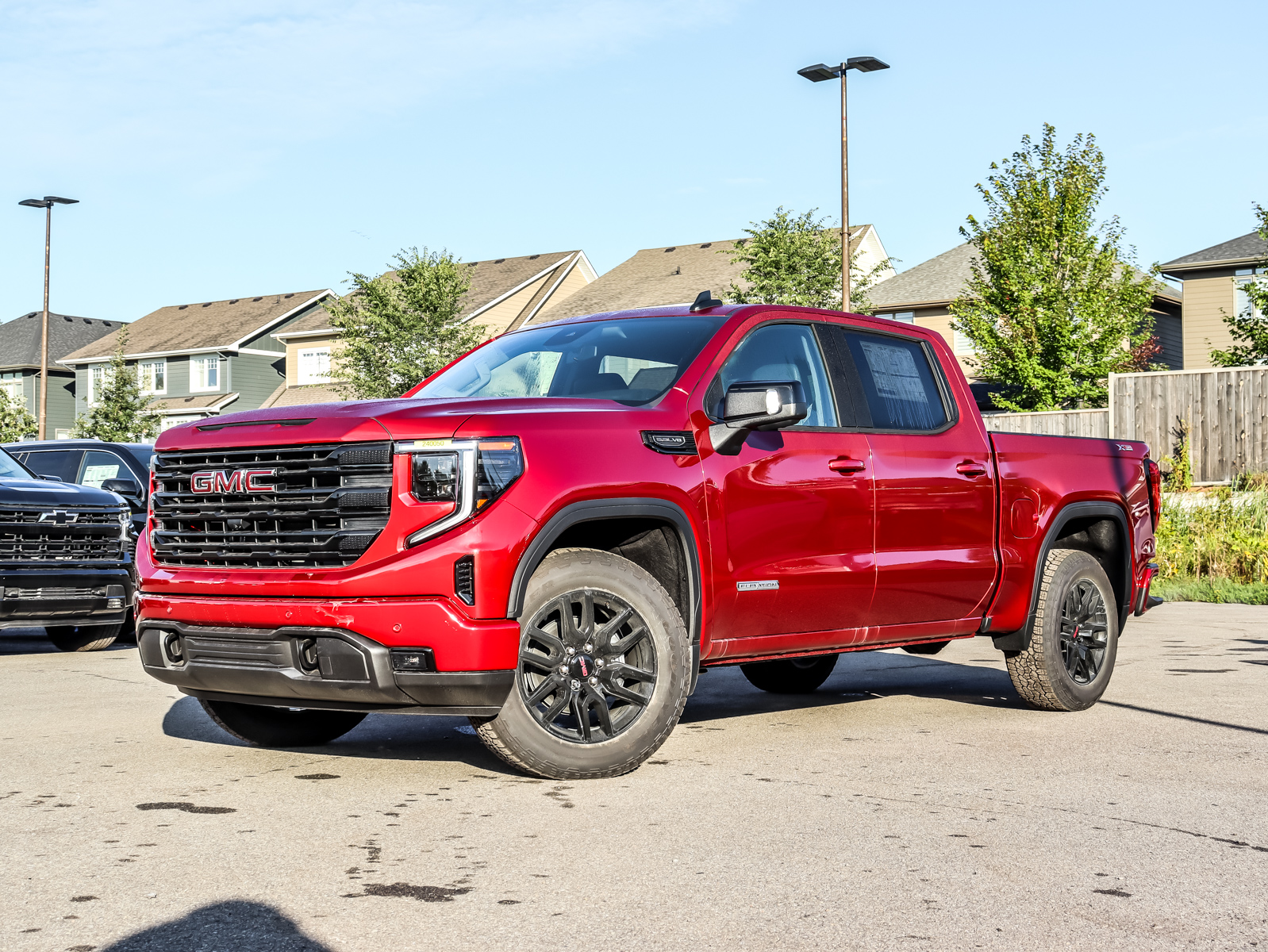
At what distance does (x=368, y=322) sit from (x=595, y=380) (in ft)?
111

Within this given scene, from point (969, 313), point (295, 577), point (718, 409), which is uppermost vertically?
point (969, 313)

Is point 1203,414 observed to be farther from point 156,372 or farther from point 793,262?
point 156,372

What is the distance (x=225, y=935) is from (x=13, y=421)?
50713mm

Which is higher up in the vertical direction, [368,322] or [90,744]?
[368,322]

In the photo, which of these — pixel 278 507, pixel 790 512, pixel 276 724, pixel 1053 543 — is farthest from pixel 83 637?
pixel 1053 543

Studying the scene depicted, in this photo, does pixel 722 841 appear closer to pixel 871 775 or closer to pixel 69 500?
pixel 871 775

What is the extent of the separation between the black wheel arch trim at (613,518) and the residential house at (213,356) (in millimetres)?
51672

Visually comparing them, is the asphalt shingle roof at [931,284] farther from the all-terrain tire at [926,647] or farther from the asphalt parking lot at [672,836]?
the asphalt parking lot at [672,836]

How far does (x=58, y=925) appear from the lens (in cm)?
390

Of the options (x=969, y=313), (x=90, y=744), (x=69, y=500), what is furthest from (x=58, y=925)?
(x=969, y=313)

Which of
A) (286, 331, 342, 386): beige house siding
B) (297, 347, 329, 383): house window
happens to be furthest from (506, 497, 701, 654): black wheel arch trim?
(286, 331, 342, 386): beige house siding

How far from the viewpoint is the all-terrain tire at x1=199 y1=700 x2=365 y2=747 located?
6660 millimetres

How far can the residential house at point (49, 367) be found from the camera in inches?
2653

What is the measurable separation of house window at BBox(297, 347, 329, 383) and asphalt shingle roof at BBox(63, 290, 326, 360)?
4.51 metres
